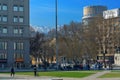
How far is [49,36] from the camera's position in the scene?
136 meters

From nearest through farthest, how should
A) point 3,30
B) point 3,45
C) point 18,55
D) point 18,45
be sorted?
1. point 3,45
2. point 3,30
3. point 18,55
4. point 18,45

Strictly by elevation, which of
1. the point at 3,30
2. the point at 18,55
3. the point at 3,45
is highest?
the point at 3,30

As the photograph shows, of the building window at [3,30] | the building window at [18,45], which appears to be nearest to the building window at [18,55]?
the building window at [18,45]

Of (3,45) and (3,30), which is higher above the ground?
(3,30)

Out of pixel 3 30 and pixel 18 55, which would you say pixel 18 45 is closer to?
pixel 18 55

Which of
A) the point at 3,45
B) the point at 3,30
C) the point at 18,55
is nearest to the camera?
the point at 3,45

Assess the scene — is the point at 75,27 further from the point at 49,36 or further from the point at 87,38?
the point at 49,36

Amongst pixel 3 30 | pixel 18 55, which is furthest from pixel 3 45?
pixel 18 55

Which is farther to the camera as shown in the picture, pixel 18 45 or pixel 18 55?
Result: pixel 18 45

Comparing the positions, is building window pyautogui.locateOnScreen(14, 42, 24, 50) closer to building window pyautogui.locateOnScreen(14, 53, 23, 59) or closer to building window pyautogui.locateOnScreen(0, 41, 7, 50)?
building window pyautogui.locateOnScreen(14, 53, 23, 59)

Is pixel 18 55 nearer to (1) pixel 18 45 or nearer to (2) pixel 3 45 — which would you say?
(1) pixel 18 45

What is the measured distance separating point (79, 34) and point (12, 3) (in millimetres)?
23780

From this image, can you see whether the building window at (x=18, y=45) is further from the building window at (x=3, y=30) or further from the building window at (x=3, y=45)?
the building window at (x=3, y=30)

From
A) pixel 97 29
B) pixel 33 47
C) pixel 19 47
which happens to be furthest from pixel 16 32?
pixel 97 29
